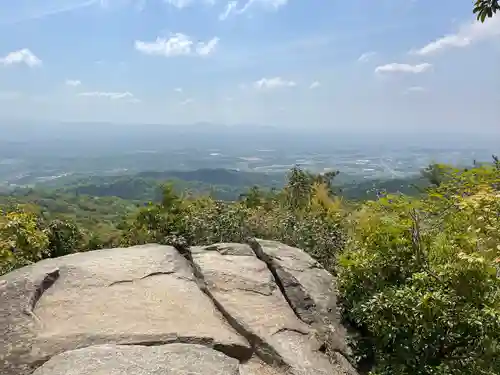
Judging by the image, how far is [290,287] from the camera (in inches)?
187

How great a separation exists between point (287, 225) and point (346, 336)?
313 cm

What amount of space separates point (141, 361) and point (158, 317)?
0.76 m

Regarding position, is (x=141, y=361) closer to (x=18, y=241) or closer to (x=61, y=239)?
(x=18, y=241)

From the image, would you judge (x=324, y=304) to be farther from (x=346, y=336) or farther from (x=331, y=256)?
(x=331, y=256)

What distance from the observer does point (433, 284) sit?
358 centimetres

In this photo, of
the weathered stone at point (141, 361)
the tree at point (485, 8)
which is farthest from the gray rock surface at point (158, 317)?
the tree at point (485, 8)

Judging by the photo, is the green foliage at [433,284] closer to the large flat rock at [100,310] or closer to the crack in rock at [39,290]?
the large flat rock at [100,310]

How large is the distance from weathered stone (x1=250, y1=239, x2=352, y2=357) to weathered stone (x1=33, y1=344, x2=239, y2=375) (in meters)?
1.35

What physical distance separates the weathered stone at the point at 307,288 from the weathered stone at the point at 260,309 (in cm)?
14

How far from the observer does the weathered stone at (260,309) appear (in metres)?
3.60

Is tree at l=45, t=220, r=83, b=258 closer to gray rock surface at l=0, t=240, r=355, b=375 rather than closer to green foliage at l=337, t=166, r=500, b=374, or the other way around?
gray rock surface at l=0, t=240, r=355, b=375

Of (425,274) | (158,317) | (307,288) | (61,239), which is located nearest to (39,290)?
(158,317)

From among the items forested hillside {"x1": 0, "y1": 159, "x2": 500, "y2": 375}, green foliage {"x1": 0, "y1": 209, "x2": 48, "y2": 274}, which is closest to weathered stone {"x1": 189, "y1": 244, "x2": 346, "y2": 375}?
forested hillside {"x1": 0, "y1": 159, "x2": 500, "y2": 375}

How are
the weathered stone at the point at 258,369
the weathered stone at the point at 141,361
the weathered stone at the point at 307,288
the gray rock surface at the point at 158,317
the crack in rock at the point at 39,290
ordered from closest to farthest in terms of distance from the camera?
the weathered stone at the point at 141,361 → the gray rock surface at the point at 158,317 → the weathered stone at the point at 258,369 → the crack in rock at the point at 39,290 → the weathered stone at the point at 307,288
